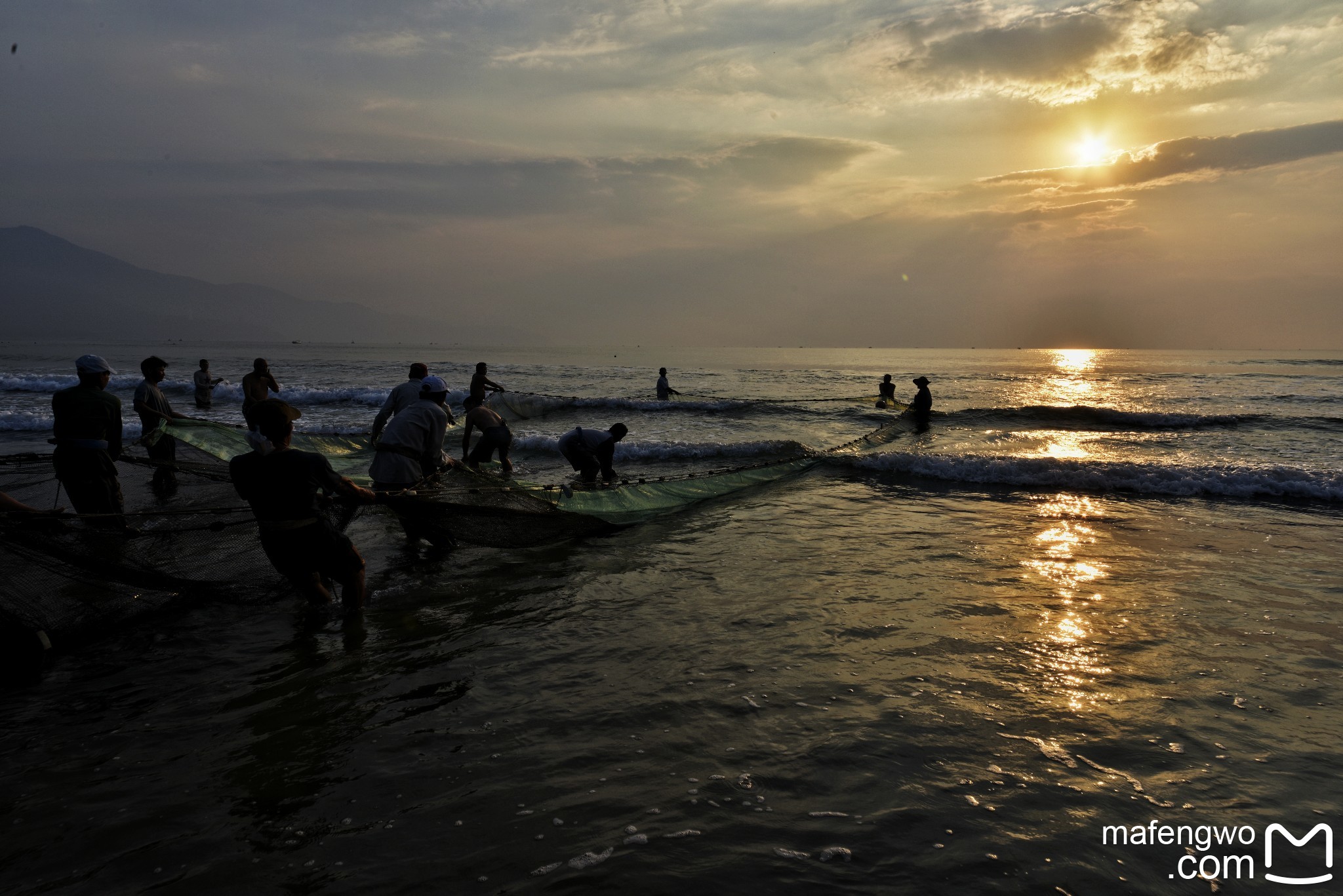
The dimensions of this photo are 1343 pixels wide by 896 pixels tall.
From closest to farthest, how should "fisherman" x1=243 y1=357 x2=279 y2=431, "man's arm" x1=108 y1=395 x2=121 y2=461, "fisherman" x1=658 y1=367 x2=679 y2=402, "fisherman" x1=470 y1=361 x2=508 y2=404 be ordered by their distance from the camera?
"man's arm" x1=108 y1=395 x2=121 y2=461
"fisherman" x1=243 y1=357 x2=279 y2=431
"fisherman" x1=470 y1=361 x2=508 y2=404
"fisherman" x1=658 y1=367 x2=679 y2=402

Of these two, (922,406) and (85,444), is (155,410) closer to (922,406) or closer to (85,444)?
(85,444)

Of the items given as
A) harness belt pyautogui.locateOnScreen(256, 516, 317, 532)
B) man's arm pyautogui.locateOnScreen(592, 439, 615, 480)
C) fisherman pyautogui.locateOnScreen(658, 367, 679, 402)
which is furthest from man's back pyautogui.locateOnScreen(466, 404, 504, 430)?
fisherman pyautogui.locateOnScreen(658, 367, 679, 402)

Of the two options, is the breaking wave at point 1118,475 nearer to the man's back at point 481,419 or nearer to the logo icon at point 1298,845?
the man's back at point 481,419

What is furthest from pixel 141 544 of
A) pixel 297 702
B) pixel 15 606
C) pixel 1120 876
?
pixel 1120 876

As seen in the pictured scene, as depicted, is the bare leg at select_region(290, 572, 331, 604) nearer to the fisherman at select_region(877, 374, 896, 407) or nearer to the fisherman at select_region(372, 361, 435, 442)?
the fisherman at select_region(372, 361, 435, 442)

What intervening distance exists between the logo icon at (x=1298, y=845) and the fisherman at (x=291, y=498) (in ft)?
17.5

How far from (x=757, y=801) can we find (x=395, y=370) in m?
50.4

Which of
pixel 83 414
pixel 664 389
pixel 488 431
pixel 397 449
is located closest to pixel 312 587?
pixel 397 449

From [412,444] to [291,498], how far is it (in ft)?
7.29

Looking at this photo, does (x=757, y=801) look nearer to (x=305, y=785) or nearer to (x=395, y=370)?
(x=305, y=785)

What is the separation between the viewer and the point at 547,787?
3359mm

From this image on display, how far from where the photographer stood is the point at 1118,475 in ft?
39.8

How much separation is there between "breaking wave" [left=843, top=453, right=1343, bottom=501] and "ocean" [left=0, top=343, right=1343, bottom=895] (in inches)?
111

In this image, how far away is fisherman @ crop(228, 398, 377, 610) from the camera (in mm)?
4668
